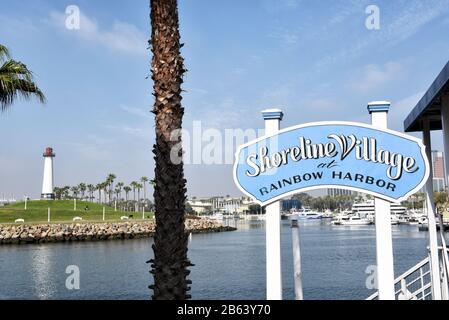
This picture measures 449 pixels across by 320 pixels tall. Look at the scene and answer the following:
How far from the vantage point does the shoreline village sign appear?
640 centimetres

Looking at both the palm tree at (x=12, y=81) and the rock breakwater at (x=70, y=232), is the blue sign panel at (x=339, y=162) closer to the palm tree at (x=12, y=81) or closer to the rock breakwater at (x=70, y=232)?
the palm tree at (x=12, y=81)

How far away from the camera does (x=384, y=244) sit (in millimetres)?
6348

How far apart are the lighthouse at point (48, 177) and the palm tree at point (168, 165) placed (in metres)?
120

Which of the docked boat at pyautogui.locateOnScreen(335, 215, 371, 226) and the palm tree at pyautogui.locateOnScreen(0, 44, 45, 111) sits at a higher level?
the palm tree at pyautogui.locateOnScreen(0, 44, 45, 111)

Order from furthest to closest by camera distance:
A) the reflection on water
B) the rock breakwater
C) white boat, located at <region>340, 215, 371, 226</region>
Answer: white boat, located at <region>340, 215, 371, 226</region>
the rock breakwater
the reflection on water

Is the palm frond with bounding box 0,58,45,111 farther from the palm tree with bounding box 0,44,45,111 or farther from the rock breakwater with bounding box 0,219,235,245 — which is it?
the rock breakwater with bounding box 0,219,235,245

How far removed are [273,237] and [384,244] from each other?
1564 millimetres

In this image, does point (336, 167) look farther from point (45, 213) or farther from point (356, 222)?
point (356, 222)

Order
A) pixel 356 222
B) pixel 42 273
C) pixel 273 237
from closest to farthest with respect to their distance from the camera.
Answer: pixel 273 237
pixel 42 273
pixel 356 222

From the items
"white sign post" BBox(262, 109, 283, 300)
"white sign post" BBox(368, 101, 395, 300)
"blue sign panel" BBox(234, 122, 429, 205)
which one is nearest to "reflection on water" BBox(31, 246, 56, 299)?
"white sign post" BBox(262, 109, 283, 300)

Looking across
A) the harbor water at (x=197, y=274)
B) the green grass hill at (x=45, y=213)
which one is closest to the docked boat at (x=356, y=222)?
the green grass hill at (x=45, y=213)

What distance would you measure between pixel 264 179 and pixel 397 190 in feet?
6.25

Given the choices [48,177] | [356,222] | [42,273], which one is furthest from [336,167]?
[48,177]

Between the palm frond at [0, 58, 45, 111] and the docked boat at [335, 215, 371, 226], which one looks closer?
the palm frond at [0, 58, 45, 111]
